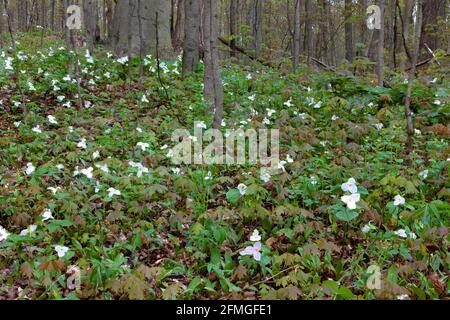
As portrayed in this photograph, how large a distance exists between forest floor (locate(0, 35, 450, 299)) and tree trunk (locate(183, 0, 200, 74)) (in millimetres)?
2054

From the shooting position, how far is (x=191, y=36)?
845 cm

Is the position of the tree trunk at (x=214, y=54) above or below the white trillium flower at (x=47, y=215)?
above

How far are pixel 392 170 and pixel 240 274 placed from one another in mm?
2153

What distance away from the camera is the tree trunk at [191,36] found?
8266 mm

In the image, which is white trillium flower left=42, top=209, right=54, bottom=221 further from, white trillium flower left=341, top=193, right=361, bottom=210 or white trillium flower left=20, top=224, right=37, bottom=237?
white trillium flower left=341, top=193, right=361, bottom=210

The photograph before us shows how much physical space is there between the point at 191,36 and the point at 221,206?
5.31 metres

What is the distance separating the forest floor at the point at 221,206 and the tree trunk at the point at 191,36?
2.05 meters

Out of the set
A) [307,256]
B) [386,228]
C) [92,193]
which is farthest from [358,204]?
[92,193]

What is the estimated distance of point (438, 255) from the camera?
10.7ft

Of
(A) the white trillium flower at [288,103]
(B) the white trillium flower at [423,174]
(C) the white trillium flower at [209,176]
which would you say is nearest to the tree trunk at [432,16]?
(A) the white trillium flower at [288,103]

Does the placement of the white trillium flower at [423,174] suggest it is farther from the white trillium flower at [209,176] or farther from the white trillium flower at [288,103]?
the white trillium flower at [288,103]

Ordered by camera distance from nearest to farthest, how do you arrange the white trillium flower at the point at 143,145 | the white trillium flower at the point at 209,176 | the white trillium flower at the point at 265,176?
the white trillium flower at the point at 265,176 < the white trillium flower at the point at 209,176 < the white trillium flower at the point at 143,145

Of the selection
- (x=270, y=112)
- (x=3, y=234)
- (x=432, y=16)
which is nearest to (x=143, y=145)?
(x=3, y=234)

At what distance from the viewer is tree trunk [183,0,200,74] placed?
27.1 feet
